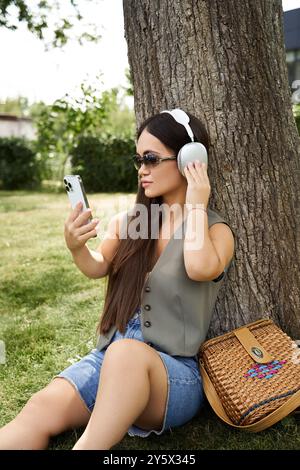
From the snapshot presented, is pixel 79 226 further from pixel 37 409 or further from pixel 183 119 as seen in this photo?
pixel 37 409

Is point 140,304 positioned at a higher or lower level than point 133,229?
lower

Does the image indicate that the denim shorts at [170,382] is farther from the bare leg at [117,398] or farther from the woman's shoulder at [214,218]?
the woman's shoulder at [214,218]

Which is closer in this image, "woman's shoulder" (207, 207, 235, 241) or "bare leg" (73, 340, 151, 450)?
"bare leg" (73, 340, 151, 450)

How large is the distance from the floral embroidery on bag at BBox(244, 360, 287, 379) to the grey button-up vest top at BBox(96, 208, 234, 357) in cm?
28

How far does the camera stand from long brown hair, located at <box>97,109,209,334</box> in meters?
2.48

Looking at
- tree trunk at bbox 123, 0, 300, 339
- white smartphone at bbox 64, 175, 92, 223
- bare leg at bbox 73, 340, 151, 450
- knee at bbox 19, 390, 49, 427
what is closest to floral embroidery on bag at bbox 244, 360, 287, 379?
tree trunk at bbox 123, 0, 300, 339

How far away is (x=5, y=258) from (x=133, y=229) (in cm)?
421

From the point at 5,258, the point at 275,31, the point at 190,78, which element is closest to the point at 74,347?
the point at 190,78

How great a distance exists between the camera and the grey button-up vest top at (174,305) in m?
2.46
